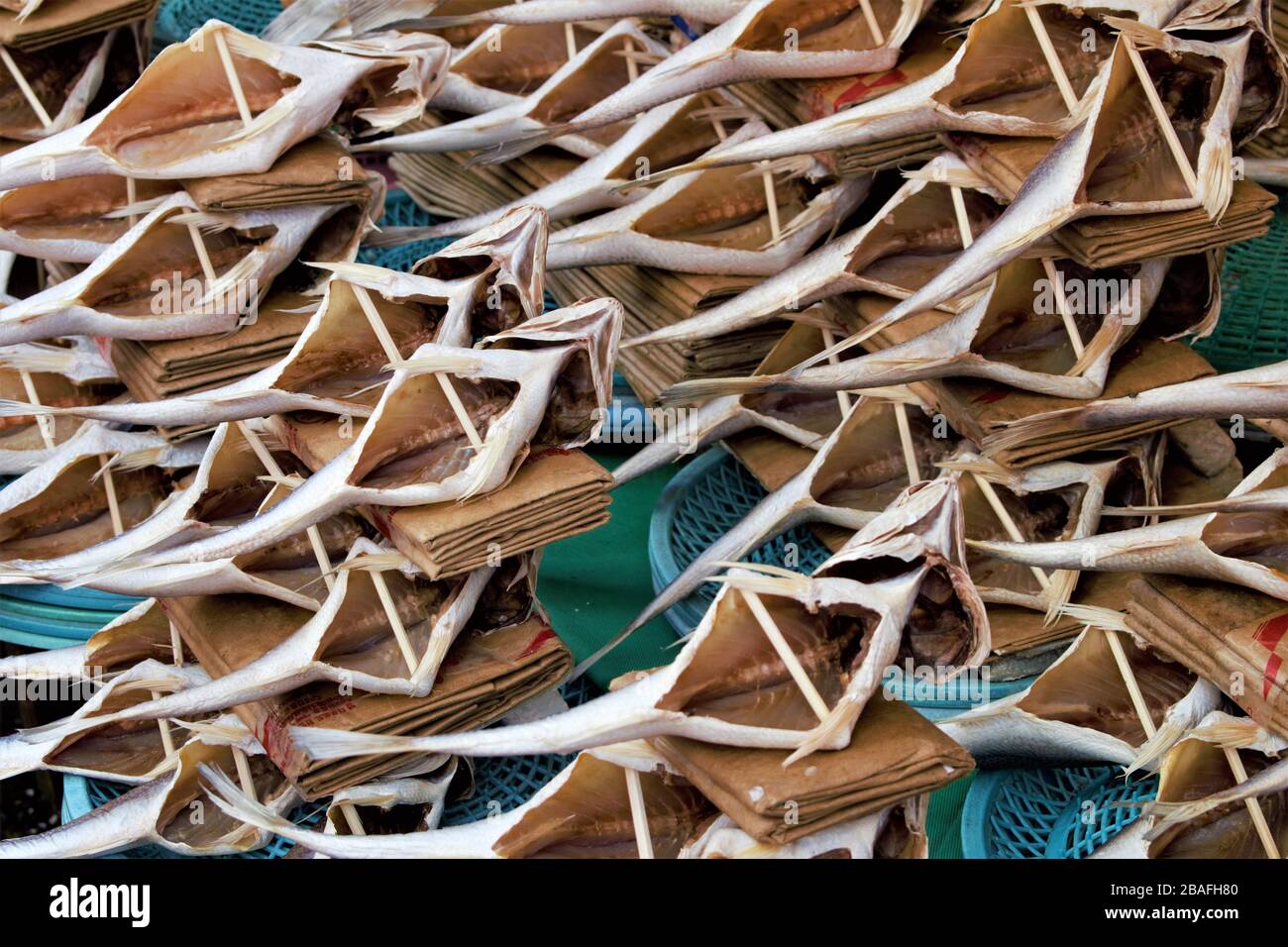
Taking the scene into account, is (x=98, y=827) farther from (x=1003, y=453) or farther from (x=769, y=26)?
(x=769, y=26)

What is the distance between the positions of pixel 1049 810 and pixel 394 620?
85 cm

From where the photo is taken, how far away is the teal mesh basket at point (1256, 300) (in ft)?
7.79

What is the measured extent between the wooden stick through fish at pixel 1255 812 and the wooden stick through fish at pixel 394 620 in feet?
3.07

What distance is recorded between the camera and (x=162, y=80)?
2.29m

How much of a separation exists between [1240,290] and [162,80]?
162cm

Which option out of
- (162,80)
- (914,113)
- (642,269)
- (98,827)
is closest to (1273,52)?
(914,113)

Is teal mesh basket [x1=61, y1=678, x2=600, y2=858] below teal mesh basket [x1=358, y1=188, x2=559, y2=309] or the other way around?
below

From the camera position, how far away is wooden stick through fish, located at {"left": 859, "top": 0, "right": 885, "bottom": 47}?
7.30ft

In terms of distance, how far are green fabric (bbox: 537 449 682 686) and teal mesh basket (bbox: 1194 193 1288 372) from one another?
0.92 metres

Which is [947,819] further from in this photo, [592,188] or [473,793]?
[592,188]

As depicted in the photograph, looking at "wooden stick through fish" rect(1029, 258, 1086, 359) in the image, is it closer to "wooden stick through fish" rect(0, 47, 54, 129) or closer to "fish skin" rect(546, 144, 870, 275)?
"fish skin" rect(546, 144, 870, 275)

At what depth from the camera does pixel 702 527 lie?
8.25 feet

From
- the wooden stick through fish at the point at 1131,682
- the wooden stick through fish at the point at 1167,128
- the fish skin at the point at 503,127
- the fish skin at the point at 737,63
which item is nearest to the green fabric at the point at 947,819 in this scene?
the wooden stick through fish at the point at 1131,682

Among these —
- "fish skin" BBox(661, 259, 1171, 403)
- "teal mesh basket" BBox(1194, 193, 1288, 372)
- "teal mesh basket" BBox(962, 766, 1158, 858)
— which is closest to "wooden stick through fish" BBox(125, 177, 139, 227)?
"fish skin" BBox(661, 259, 1171, 403)
